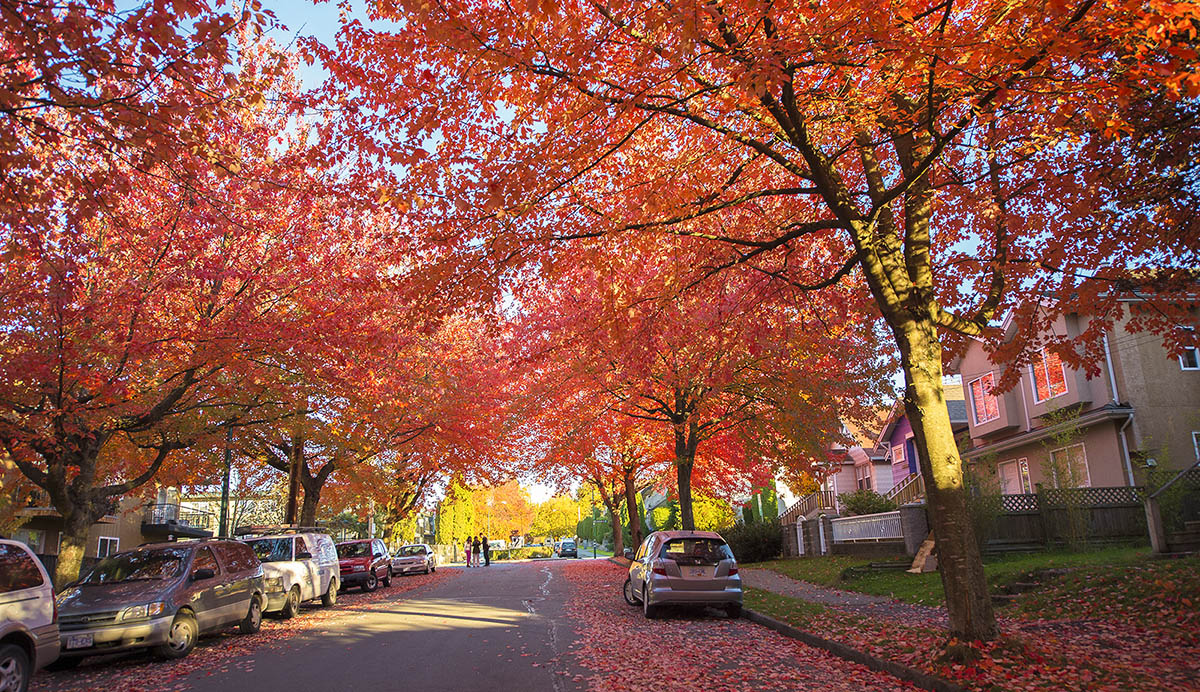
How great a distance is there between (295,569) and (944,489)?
14.4 metres

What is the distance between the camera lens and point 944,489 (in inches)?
333

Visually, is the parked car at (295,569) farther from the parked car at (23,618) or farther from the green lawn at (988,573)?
the green lawn at (988,573)

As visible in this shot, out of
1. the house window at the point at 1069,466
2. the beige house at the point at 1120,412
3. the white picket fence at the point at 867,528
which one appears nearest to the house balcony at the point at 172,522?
the white picket fence at the point at 867,528

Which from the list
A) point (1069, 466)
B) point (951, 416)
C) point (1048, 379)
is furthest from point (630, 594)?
point (951, 416)

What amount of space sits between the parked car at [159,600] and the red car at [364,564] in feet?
37.1

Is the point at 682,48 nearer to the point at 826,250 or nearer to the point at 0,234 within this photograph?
the point at 826,250

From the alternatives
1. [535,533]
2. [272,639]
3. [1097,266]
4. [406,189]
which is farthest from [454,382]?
[535,533]

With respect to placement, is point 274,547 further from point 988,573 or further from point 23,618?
point 988,573

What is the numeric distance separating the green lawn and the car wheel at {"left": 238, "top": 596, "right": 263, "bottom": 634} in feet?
39.2

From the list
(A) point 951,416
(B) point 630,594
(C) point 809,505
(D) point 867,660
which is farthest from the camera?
(C) point 809,505

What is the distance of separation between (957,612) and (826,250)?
31.3ft

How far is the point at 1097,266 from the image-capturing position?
40.3ft

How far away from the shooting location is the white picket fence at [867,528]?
2295 cm

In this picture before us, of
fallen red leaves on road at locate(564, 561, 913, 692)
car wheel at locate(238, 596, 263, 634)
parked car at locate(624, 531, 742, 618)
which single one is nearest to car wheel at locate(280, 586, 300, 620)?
car wheel at locate(238, 596, 263, 634)
